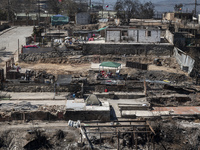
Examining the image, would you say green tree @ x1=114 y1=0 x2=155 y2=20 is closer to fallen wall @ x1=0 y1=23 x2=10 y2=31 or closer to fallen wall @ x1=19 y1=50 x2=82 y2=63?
fallen wall @ x1=0 y1=23 x2=10 y2=31

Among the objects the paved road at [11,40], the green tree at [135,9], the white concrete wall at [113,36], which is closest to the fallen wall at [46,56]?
the paved road at [11,40]

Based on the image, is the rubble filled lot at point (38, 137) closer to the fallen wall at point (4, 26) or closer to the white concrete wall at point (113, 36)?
the white concrete wall at point (113, 36)

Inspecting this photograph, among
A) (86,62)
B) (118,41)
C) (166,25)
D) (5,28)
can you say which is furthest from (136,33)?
(5,28)

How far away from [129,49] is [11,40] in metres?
13.6

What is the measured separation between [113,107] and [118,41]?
43.6 ft

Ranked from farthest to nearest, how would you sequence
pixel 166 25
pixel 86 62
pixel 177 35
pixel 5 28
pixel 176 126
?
1. pixel 5 28
2. pixel 166 25
3. pixel 177 35
4. pixel 86 62
5. pixel 176 126

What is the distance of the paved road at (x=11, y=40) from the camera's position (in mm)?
30125

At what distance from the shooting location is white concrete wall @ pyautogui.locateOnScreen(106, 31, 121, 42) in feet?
99.3

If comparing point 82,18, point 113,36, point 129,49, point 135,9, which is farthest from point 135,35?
point 135,9

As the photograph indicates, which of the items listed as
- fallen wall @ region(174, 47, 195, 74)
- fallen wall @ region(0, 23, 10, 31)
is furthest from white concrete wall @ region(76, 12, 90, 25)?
fallen wall @ region(174, 47, 195, 74)

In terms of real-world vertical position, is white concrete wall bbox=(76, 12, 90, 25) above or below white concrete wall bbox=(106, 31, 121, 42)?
above

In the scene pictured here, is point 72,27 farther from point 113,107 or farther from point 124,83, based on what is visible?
point 113,107

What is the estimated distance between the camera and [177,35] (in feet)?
97.9

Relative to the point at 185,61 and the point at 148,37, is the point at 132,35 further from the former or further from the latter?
the point at 185,61
